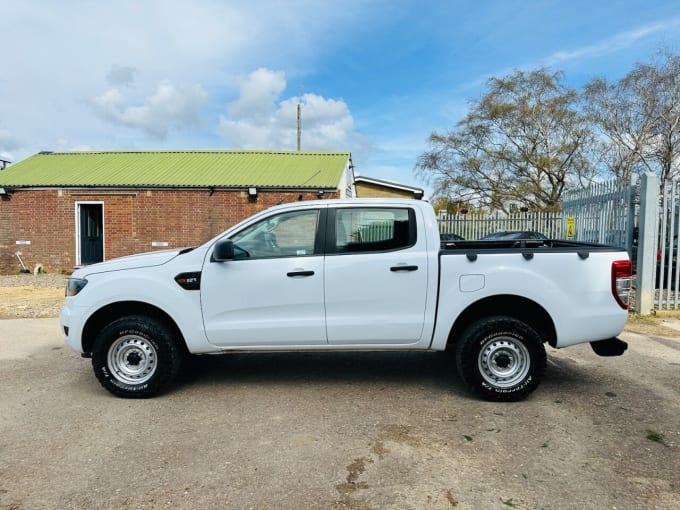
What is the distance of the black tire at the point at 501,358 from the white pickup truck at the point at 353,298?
0.03 feet

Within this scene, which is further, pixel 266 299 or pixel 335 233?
pixel 335 233

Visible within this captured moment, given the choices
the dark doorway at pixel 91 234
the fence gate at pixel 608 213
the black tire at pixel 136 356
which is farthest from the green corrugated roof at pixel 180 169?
the black tire at pixel 136 356

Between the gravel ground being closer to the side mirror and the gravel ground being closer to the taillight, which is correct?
the side mirror

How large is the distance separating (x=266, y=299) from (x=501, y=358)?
2.16 m

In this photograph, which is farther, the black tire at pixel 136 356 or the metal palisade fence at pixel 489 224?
the metal palisade fence at pixel 489 224

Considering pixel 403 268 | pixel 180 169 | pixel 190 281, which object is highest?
pixel 180 169

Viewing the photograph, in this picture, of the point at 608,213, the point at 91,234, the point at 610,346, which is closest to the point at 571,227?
the point at 608,213

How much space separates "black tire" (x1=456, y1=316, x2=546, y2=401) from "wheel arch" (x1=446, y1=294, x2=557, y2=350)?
15 cm

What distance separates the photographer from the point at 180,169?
18.6 metres

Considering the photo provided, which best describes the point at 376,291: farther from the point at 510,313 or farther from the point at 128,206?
the point at 128,206

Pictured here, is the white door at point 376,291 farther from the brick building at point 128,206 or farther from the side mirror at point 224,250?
the brick building at point 128,206

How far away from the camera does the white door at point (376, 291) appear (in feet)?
14.4

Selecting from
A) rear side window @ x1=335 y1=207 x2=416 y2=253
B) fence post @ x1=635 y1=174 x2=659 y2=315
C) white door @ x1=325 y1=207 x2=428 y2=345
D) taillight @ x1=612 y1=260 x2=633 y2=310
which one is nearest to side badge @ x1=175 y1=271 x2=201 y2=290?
white door @ x1=325 y1=207 x2=428 y2=345

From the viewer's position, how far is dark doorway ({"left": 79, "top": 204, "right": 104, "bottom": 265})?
17750 mm
